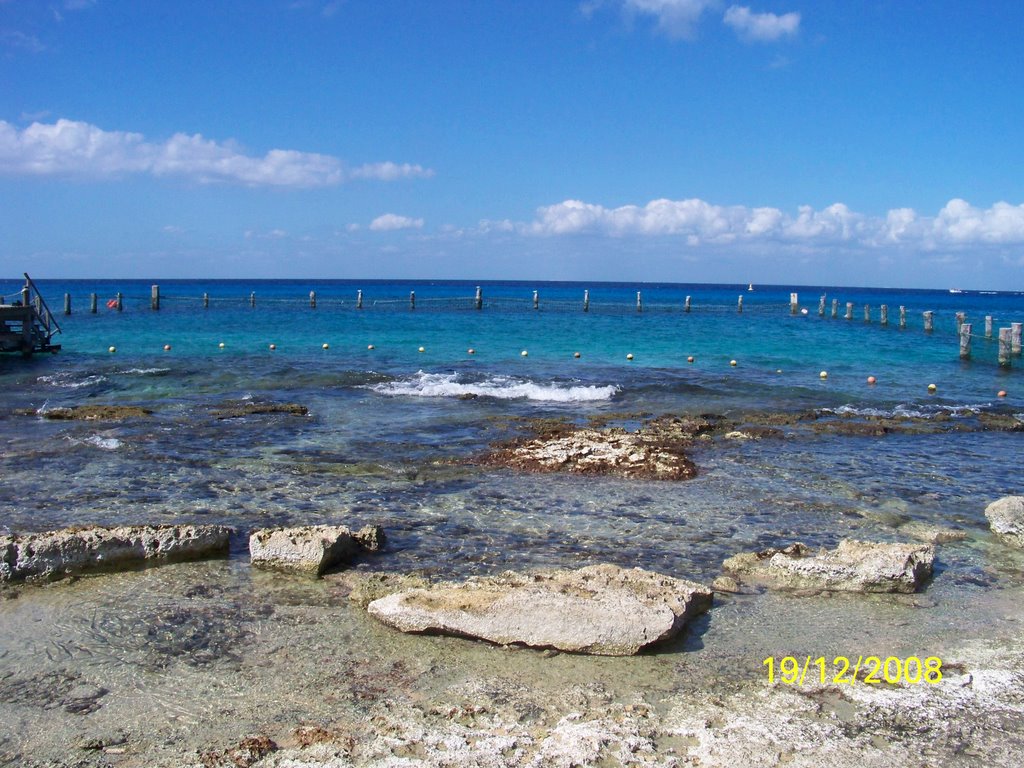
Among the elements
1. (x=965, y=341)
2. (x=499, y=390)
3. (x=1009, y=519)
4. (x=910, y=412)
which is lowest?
(x=1009, y=519)

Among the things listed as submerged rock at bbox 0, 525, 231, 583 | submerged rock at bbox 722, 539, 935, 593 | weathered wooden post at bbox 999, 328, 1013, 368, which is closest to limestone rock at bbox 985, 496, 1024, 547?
submerged rock at bbox 722, 539, 935, 593

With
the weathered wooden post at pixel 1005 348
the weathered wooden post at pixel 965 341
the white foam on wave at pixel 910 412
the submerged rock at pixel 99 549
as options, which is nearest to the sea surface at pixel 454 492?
the white foam on wave at pixel 910 412

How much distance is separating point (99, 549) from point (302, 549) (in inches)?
77.6

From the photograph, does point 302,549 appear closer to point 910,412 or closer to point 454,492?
point 454,492

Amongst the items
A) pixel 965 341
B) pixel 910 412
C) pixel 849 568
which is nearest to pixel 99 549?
pixel 849 568

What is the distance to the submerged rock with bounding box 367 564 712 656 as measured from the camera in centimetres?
640

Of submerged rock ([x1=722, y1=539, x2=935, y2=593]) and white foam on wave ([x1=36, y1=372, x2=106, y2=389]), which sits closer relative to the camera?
submerged rock ([x1=722, y1=539, x2=935, y2=593])

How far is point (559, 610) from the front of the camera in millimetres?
6629

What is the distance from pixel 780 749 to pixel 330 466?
29.6 ft

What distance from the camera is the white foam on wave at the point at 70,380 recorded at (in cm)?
2208

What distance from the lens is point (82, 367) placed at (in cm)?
2627

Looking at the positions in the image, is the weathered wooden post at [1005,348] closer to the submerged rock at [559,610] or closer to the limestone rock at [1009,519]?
the limestone rock at [1009,519]

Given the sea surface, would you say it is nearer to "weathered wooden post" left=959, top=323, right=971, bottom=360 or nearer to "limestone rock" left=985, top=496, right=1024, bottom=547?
"limestone rock" left=985, top=496, right=1024, bottom=547
